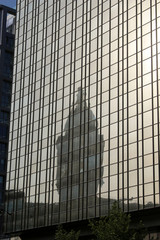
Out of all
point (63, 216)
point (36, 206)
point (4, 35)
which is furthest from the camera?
point (4, 35)

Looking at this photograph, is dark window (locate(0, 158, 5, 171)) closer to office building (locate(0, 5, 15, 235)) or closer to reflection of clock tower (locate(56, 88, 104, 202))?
office building (locate(0, 5, 15, 235))

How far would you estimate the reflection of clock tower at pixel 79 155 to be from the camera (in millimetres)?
55781

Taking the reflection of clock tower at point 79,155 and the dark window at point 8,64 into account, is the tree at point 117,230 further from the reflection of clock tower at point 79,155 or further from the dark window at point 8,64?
the dark window at point 8,64

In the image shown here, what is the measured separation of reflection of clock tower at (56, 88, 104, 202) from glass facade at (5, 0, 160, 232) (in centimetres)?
11

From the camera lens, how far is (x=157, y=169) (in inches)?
1871

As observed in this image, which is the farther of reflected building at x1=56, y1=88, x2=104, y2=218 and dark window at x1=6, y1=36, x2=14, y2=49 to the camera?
dark window at x1=6, y1=36, x2=14, y2=49

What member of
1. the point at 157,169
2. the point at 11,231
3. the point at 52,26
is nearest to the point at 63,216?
the point at 11,231

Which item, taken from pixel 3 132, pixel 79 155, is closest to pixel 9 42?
pixel 3 132

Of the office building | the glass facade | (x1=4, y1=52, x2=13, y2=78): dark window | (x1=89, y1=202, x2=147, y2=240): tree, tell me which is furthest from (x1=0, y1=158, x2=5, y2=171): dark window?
(x1=89, y1=202, x2=147, y2=240): tree

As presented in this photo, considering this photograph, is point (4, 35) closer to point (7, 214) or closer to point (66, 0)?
point (66, 0)

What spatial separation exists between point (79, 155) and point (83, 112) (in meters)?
4.99

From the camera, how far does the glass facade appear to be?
51.0 meters

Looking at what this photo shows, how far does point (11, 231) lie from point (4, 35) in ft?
176

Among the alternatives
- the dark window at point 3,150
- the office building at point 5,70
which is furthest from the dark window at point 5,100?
the dark window at point 3,150
